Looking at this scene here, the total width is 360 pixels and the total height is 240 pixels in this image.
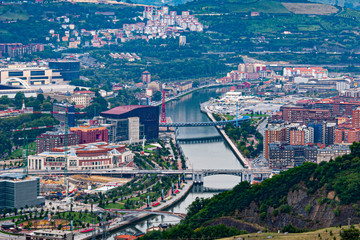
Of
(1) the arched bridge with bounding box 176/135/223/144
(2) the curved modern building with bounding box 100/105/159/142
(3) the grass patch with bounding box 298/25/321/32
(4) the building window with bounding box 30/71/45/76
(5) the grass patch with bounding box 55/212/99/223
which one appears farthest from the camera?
(3) the grass patch with bounding box 298/25/321/32

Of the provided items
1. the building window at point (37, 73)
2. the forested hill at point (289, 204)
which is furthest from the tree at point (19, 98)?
the forested hill at point (289, 204)

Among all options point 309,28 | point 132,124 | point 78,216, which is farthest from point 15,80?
point 309,28

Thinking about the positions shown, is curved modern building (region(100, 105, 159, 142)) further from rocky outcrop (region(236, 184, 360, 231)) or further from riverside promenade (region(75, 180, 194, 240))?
rocky outcrop (region(236, 184, 360, 231))

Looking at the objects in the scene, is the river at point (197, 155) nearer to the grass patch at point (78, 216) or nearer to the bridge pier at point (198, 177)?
the bridge pier at point (198, 177)

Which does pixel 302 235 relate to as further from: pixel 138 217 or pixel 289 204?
pixel 138 217

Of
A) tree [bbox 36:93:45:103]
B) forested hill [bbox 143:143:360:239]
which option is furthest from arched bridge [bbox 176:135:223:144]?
forested hill [bbox 143:143:360:239]

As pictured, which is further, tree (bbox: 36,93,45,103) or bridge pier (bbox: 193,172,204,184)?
tree (bbox: 36,93,45,103)
